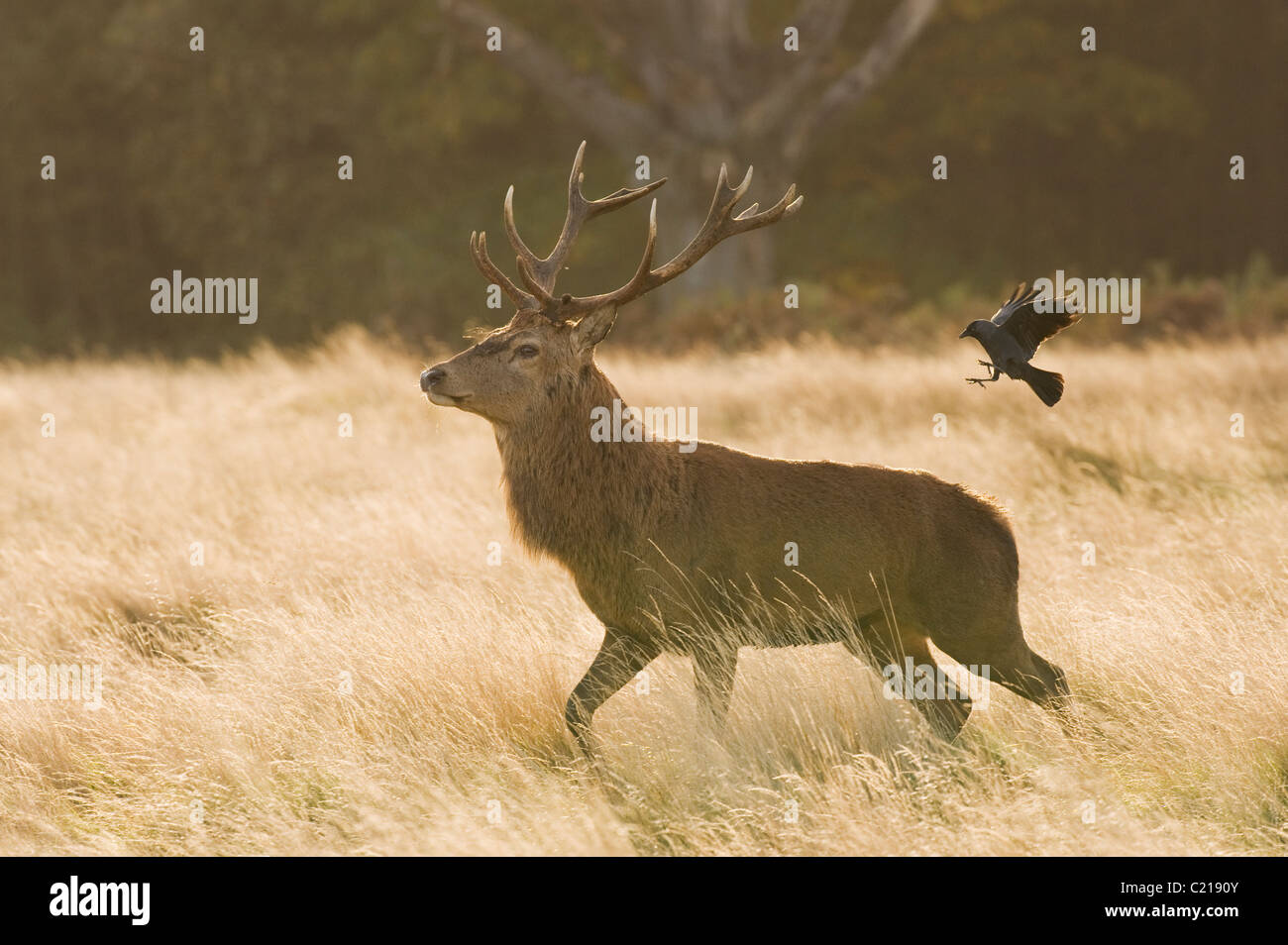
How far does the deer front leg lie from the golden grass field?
0.29ft

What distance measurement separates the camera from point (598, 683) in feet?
16.8

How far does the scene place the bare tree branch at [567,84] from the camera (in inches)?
777

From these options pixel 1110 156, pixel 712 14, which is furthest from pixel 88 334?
pixel 1110 156

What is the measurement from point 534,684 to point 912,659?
1.36 meters

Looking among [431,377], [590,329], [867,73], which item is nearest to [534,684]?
[431,377]

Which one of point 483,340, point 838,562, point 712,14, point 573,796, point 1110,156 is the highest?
point 712,14

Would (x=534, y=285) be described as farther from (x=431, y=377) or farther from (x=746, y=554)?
(x=746, y=554)

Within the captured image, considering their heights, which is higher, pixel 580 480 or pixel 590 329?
pixel 590 329

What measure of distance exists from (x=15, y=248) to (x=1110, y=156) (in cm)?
1966

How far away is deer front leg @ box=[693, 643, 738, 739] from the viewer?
5098 mm

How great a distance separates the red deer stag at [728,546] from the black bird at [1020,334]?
505 mm

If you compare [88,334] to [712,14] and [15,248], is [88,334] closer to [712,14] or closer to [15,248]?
[15,248]

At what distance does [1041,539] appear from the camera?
779 centimetres

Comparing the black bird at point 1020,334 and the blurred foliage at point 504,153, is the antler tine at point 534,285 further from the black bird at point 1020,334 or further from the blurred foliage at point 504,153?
the blurred foliage at point 504,153
